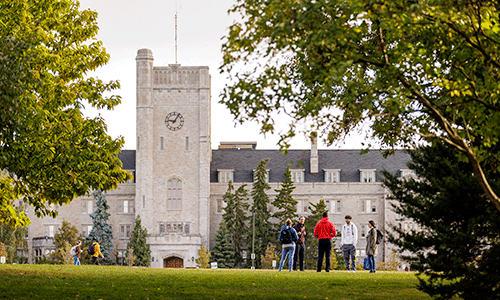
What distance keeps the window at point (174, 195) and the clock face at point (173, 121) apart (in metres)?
A: 5.46

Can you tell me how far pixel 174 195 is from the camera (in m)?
74.9

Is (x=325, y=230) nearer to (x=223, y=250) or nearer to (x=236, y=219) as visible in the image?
(x=223, y=250)

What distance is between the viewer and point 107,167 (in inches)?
728

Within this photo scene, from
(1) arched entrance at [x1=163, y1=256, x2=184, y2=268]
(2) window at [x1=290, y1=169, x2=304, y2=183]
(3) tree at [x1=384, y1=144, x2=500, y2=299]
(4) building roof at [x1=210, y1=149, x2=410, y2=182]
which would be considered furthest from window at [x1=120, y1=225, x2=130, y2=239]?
(3) tree at [x1=384, y1=144, x2=500, y2=299]

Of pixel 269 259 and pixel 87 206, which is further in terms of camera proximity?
pixel 87 206

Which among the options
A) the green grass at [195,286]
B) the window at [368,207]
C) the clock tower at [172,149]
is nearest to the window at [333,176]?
the window at [368,207]

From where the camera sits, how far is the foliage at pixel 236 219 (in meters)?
70.8

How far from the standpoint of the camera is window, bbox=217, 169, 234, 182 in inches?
3115

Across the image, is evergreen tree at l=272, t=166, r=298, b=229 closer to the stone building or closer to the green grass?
the stone building

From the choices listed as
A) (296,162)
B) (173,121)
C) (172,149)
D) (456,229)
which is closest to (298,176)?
(296,162)

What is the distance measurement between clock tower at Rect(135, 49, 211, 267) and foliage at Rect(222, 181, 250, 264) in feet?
12.5

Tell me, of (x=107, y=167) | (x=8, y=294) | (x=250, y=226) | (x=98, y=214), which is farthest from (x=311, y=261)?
(x=8, y=294)

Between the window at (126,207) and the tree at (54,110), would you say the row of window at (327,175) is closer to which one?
the window at (126,207)

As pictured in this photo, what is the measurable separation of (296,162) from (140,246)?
20.3m
